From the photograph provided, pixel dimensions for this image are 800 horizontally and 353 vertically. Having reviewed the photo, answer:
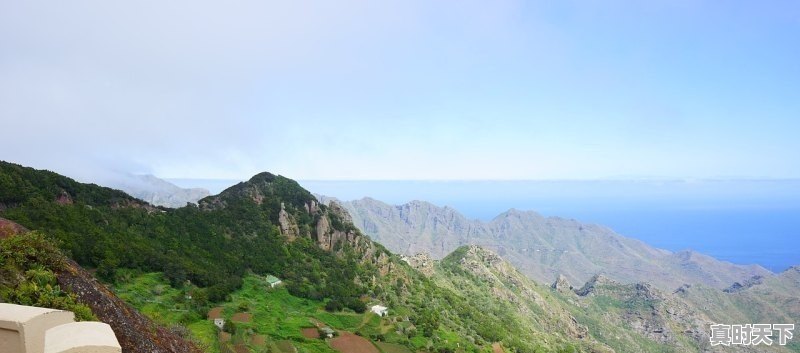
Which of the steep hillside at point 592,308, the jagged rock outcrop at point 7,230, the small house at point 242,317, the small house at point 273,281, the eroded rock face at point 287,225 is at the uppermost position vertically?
the jagged rock outcrop at point 7,230

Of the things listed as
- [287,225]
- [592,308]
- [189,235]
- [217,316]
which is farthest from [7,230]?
[592,308]

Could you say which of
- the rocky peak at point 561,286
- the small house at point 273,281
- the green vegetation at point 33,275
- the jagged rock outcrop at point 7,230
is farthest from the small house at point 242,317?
the rocky peak at point 561,286

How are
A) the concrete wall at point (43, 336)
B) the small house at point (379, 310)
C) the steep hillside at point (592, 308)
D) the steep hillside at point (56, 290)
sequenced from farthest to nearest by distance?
the steep hillside at point (592, 308)
the small house at point (379, 310)
the steep hillside at point (56, 290)
the concrete wall at point (43, 336)

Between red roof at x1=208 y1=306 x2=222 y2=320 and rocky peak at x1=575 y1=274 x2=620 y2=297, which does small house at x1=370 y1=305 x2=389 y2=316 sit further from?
rocky peak at x1=575 y1=274 x2=620 y2=297

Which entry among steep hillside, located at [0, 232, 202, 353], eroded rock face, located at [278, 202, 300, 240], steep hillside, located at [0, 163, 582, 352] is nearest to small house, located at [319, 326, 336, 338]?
steep hillside, located at [0, 163, 582, 352]

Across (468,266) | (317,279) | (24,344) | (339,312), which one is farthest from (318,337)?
(468,266)

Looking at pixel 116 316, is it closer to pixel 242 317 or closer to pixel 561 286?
pixel 242 317

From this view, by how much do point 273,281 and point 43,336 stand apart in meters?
47.2

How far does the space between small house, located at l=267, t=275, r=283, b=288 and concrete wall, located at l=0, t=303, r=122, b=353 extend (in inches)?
1800

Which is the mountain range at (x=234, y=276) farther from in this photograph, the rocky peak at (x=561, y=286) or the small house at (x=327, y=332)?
the rocky peak at (x=561, y=286)

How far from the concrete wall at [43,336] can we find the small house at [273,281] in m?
45.7

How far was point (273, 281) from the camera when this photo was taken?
60500 mm

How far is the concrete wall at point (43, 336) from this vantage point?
13633mm

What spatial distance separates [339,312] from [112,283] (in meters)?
27.2
